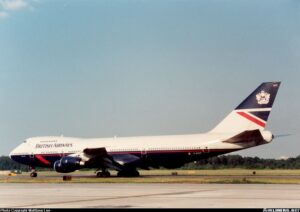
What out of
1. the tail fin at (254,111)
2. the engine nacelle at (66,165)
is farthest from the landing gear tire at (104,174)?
the tail fin at (254,111)

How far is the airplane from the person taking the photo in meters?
50.0

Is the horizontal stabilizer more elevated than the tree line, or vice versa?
the tree line

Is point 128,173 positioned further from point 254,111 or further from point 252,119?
point 254,111

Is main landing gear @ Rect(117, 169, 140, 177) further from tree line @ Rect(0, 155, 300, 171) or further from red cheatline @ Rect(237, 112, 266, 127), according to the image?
tree line @ Rect(0, 155, 300, 171)

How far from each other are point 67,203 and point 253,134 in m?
29.8

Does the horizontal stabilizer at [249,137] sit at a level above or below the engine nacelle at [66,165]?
above

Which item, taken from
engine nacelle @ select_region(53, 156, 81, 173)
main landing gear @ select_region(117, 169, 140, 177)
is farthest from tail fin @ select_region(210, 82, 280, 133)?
engine nacelle @ select_region(53, 156, 81, 173)

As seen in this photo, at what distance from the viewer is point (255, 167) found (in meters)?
91.2

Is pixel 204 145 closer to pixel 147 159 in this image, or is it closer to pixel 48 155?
pixel 147 159

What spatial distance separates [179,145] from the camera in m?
51.2

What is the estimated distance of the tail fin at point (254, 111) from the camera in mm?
50500

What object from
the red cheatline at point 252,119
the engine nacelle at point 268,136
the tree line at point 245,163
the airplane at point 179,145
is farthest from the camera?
the tree line at point 245,163

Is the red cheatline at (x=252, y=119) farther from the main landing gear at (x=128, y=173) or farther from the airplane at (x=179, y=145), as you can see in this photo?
the main landing gear at (x=128, y=173)

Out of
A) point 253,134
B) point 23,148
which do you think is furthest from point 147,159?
point 23,148
